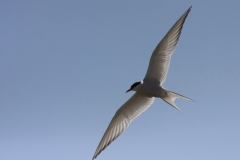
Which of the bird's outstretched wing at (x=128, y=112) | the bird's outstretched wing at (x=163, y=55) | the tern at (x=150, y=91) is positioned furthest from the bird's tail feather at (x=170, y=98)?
the bird's outstretched wing at (x=128, y=112)

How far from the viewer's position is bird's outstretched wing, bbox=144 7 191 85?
5.77 metres

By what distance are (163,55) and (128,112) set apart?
7.28 feet

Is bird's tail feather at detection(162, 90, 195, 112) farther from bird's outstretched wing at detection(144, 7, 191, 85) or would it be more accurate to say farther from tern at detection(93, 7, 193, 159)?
bird's outstretched wing at detection(144, 7, 191, 85)

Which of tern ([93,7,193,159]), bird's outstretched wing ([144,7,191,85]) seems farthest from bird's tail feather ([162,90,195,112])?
bird's outstretched wing ([144,7,191,85])

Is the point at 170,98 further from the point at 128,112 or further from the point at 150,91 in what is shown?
the point at 128,112

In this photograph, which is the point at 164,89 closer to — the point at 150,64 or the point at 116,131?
the point at 150,64

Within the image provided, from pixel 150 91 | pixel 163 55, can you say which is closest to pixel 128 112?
pixel 150 91

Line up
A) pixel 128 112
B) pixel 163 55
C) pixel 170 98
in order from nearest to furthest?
pixel 163 55 < pixel 170 98 < pixel 128 112

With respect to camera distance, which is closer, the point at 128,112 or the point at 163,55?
the point at 163,55

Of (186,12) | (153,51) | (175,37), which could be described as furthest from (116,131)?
(186,12)

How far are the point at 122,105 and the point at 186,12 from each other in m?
3.35

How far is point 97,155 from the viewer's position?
20.6ft

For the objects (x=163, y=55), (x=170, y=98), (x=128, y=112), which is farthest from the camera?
(x=128, y=112)

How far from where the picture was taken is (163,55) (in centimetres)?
620
